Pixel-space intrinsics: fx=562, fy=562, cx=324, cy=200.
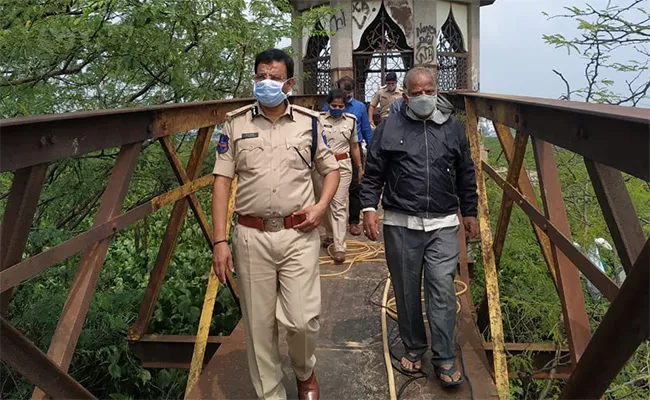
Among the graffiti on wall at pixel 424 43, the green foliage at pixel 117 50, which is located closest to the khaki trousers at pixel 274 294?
the green foliage at pixel 117 50

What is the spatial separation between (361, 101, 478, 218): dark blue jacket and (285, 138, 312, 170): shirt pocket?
23.0 inches

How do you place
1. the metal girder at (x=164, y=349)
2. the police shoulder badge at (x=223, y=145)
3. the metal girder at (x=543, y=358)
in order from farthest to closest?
the metal girder at (x=164, y=349)
the metal girder at (x=543, y=358)
the police shoulder badge at (x=223, y=145)

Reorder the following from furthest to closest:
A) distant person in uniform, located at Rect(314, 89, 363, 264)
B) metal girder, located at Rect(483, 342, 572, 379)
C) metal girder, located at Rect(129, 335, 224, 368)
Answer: distant person in uniform, located at Rect(314, 89, 363, 264)
metal girder, located at Rect(129, 335, 224, 368)
metal girder, located at Rect(483, 342, 572, 379)

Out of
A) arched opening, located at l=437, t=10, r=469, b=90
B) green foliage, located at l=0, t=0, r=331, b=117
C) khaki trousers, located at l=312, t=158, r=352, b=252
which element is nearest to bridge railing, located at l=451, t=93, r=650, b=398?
khaki trousers, located at l=312, t=158, r=352, b=252

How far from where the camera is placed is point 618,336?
155 centimetres

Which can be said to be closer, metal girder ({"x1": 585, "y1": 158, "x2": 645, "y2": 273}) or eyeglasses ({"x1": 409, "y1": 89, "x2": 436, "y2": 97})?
metal girder ({"x1": 585, "y1": 158, "x2": 645, "y2": 273})

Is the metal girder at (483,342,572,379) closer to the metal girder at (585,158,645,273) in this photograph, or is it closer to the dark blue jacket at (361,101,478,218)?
the dark blue jacket at (361,101,478,218)

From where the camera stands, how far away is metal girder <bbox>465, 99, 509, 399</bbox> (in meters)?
2.90

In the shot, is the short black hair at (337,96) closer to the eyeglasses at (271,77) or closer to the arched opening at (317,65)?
the eyeglasses at (271,77)

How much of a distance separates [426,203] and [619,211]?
1333mm

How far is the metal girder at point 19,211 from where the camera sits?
214 centimetres

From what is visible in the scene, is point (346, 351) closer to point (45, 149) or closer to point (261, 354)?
point (261, 354)

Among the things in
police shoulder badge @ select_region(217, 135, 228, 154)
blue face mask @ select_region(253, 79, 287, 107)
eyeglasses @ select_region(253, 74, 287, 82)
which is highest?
eyeglasses @ select_region(253, 74, 287, 82)

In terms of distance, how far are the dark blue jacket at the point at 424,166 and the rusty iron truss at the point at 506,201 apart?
0.97 feet
